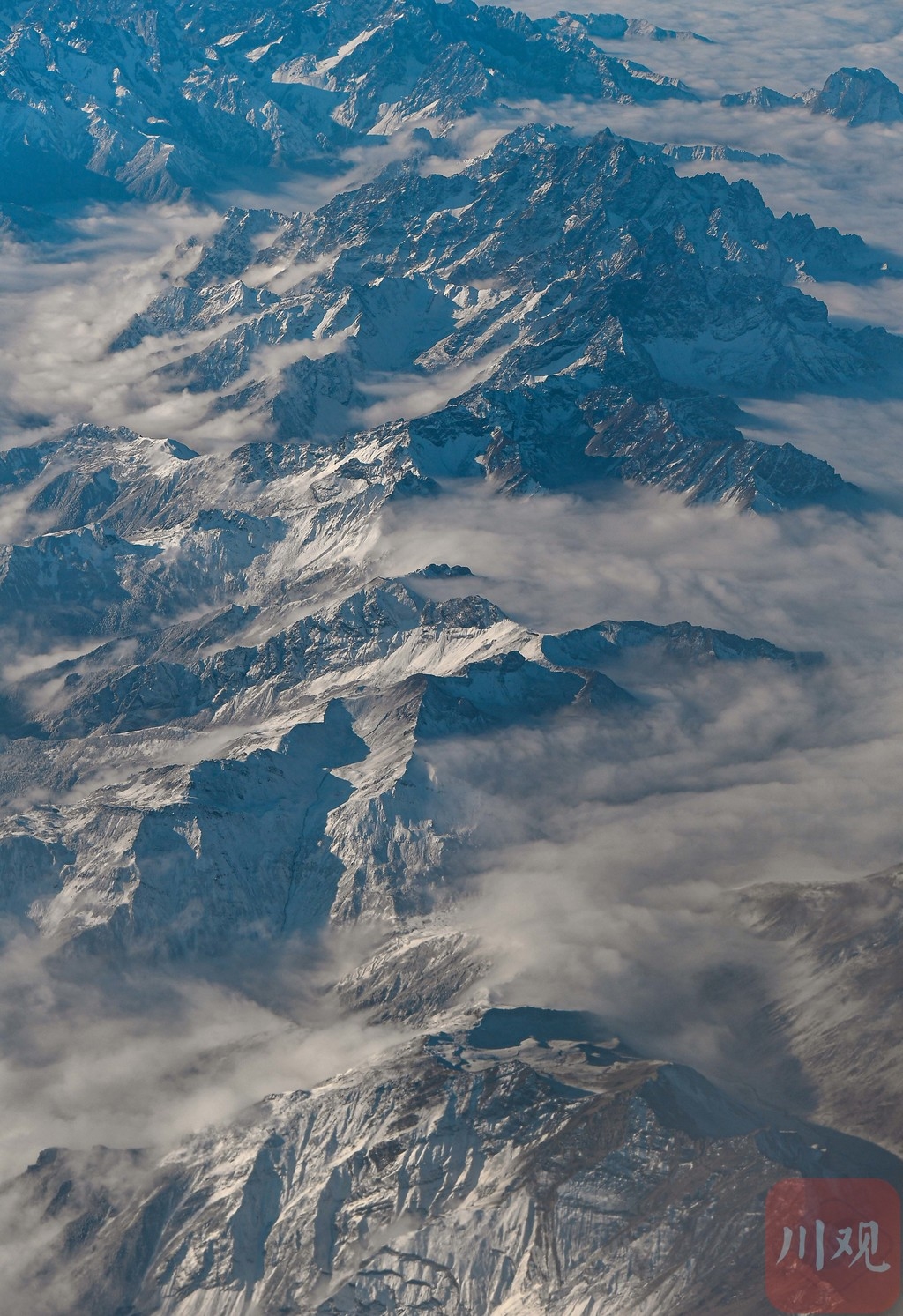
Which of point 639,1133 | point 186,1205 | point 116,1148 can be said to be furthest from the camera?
point 116,1148

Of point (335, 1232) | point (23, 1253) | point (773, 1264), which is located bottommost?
point (23, 1253)

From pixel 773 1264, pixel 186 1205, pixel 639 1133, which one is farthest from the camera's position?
pixel 186 1205

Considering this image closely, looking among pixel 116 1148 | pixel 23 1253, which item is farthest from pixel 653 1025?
pixel 23 1253

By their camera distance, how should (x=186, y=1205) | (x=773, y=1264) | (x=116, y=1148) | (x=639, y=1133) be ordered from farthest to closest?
(x=116, y=1148), (x=186, y=1205), (x=639, y=1133), (x=773, y=1264)

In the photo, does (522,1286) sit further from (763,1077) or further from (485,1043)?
(763,1077)

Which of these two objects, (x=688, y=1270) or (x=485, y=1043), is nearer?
(x=688, y=1270)

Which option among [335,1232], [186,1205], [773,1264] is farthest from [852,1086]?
[186,1205]

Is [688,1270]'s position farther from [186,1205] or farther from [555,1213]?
[186,1205]

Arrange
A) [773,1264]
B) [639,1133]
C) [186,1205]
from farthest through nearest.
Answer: [186,1205] → [639,1133] → [773,1264]

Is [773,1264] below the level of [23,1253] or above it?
above
